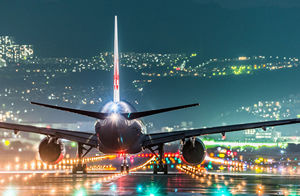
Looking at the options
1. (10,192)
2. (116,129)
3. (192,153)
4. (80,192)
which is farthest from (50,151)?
(80,192)

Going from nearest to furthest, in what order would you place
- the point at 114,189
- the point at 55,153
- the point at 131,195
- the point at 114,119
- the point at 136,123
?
the point at 131,195 < the point at 114,189 < the point at 114,119 < the point at 136,123 < the point at 55,153

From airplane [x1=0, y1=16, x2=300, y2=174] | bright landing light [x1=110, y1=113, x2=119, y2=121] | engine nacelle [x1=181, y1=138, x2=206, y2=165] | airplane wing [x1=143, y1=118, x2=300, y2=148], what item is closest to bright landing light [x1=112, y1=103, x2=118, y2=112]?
airplane [x1=0, y1=16, x2=300, y2=174]

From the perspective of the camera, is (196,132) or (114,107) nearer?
(114,107)

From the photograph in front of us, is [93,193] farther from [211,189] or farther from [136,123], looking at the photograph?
[136,123]

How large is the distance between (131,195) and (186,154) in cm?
2284

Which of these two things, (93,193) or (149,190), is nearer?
(93,193)

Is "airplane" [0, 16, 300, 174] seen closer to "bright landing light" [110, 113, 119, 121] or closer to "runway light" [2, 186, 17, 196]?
"bright landing light" [110, 113, 119, 121]

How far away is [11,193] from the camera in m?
27.7

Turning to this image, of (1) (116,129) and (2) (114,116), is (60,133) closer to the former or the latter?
(1) (116,129)

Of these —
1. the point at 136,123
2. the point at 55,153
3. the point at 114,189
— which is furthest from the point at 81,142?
the point at 114,189

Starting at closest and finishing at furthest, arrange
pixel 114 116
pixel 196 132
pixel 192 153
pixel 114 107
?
pixel 114 116 → pixel 114 107 → pixel 196 132 → pixel 192 153

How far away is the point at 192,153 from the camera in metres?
49.5

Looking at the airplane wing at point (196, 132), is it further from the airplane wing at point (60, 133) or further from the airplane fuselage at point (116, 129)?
the airplane wing at point (60, 133)

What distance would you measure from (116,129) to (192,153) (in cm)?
928
